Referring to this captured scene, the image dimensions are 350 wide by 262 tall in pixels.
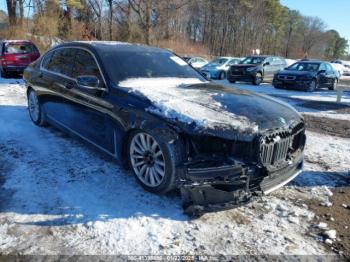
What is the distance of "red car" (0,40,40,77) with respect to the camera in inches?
601

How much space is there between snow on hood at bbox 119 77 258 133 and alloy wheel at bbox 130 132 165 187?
0.35 meters

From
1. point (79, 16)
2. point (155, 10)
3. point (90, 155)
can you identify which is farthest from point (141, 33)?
point (90, 155)

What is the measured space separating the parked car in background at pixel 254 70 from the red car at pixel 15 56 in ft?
31.9

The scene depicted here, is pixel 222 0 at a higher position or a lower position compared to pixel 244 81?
higher

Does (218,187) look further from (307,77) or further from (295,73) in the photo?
(295,73)

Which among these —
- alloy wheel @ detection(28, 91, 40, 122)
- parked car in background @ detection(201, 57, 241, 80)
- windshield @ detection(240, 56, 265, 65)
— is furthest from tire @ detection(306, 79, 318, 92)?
alloy wheel @ detection(28, 91, 40, 122)

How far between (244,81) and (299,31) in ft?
261

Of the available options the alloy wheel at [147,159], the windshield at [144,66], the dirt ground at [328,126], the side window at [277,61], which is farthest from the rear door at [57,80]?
the side window at [277,61]

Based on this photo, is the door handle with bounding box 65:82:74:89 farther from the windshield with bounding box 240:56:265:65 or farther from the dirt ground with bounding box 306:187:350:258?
the windshield with bounding box 240:56:265:65

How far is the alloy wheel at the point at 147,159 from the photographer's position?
3.83 m

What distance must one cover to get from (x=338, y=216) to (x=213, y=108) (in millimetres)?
1784

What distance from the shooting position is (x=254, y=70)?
60.0 ft

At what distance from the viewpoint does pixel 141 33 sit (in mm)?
39656

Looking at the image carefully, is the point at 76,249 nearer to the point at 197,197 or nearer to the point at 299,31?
the point at 197,197
